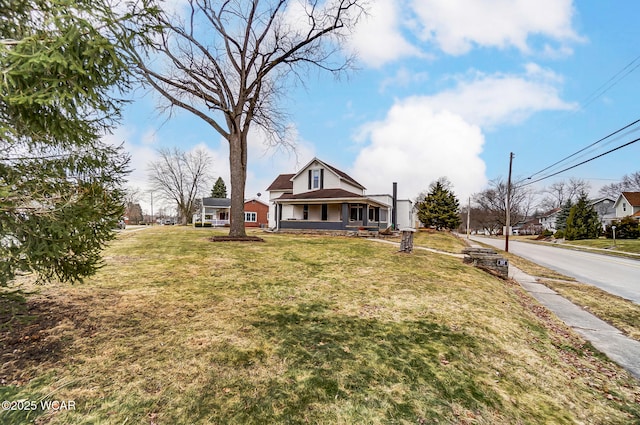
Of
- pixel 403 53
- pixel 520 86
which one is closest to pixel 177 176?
pixel 403 53

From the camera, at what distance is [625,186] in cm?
6128

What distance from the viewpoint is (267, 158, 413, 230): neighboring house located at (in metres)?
22.8

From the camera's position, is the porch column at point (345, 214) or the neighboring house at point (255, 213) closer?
the porch column at point (345, 214)

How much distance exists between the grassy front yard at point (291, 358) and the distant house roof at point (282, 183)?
26577 mm

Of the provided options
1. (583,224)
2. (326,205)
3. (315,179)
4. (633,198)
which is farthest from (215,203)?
(633,198)

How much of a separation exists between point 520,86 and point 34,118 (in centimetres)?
1987

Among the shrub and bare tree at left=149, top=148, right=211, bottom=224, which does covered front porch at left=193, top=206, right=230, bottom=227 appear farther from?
the shrub

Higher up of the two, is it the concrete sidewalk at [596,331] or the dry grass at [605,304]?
the concrete sidewalk at [596,331]

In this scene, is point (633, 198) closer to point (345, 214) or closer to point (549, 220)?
point (549, 220)

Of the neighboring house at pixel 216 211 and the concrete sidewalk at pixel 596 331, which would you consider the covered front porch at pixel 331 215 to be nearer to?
the concrete sidewalk at pixel 596 331

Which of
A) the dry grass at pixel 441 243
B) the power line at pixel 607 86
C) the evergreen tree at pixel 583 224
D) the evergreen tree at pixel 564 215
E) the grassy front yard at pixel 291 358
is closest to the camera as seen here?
the grassy front yard at pixel 291 358

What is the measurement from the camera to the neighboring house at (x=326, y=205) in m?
22.8

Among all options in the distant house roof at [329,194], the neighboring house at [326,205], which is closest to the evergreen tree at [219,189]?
the neighboring house at [326,205]

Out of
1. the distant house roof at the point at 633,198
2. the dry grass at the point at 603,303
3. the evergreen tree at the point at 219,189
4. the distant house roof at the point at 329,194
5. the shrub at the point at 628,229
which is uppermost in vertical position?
the evergreen tree at the point at 219,189
